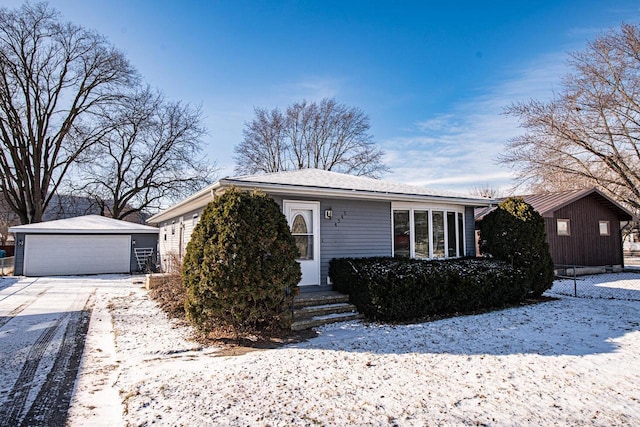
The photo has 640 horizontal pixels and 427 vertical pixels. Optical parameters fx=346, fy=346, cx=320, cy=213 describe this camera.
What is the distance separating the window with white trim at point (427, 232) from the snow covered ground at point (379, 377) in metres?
3.01

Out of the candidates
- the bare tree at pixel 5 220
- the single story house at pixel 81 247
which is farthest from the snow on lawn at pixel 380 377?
the bare tree at pixel 5 220

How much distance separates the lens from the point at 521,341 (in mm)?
5141

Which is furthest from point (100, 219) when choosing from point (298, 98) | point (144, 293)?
point (298, 98)

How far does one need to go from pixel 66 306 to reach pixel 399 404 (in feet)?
28.5

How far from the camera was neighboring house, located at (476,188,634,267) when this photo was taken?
46.1ft

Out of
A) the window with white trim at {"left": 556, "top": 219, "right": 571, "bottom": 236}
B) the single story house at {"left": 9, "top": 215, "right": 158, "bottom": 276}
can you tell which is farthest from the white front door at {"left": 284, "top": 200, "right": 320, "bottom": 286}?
the single story house at {"left": 9, "top": 215, "right": 158, "bottom": 276}

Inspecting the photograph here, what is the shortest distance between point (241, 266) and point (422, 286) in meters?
3.53

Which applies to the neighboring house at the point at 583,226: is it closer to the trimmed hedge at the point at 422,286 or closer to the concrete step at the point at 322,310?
the trimmed hedge at the point at 422,286

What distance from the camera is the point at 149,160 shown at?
80.1ft

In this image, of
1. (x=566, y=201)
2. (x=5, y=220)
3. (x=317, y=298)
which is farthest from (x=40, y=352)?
(x=5, y=220)

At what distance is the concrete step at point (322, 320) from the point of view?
5920 mm

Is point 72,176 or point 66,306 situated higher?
point 72,176

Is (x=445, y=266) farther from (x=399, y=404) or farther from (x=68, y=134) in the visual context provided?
(x=68, y=134)

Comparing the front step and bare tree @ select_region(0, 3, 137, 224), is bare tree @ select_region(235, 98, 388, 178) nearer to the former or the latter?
bare tree @ select_region(0, 3, 137, 224)
